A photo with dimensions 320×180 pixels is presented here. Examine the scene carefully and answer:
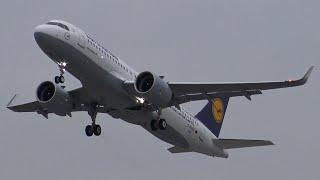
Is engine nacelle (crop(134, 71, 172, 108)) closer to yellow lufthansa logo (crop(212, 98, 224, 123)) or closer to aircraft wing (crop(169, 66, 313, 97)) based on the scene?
aircraft wing (crop(169, 66, 313, 97))

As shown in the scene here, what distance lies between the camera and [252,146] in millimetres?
60781

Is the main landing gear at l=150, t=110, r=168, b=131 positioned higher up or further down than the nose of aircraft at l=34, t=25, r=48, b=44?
further down

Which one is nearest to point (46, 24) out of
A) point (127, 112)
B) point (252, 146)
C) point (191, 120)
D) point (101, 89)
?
point (101, 89)

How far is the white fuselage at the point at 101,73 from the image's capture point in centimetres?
5000

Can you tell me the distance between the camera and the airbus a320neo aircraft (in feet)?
165

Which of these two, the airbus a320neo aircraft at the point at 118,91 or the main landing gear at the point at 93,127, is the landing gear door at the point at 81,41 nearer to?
the airbus a320neo aircraft at the point at 118,91

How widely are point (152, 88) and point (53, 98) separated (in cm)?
710

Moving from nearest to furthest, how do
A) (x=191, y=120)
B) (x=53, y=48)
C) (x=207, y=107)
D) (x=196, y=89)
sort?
(x=53, y=48)
(x=196, y=89)
(x=191, y=120)
(x=207, y=107)

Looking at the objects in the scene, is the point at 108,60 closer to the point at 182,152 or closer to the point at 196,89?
the point at 196,89

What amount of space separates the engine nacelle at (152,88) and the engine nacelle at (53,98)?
560 cm

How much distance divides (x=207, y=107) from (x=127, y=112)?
1294 centimetres

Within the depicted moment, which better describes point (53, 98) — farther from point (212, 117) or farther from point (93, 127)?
point (212, 117)

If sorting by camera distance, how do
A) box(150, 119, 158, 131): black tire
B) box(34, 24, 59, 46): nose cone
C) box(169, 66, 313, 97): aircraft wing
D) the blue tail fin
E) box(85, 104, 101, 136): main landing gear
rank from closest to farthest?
box(34, 24, 59, 46): nose cone < box(169, 66, 313, 97): aircraft wing < box(150, 119, 158, 131): black tire < box(85, 104, 101, 136): main landing gear < the blue tail fin

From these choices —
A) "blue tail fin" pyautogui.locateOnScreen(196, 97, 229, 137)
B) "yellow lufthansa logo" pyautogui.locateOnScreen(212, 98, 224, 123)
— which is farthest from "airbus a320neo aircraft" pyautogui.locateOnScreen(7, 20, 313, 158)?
"yellow lufthansa logo" pyautogui.locateOnScreen(212, 98, 224, 123)
